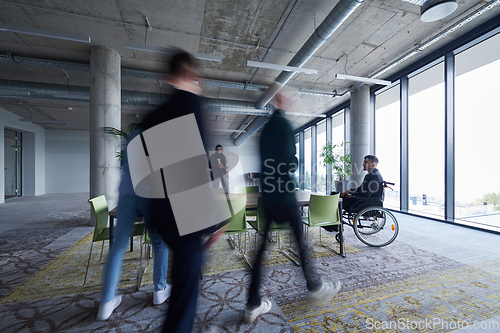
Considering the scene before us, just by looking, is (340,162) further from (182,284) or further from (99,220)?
(182,284)

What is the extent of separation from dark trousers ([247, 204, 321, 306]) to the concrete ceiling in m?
2.67

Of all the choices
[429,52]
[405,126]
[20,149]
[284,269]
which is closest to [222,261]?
[284,269]

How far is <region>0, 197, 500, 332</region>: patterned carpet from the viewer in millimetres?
1575

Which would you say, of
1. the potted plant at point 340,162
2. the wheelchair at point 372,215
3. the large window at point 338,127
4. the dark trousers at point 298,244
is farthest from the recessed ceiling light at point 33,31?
the large window at point 338,127

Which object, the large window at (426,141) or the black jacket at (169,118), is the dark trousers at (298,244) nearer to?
the black jacket at (169,118)

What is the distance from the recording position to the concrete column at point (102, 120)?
454 centimetres

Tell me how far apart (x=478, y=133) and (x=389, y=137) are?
2079mm

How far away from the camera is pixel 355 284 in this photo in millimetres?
2092

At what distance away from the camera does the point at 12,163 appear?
9.71m

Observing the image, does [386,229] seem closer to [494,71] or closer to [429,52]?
[494,71]

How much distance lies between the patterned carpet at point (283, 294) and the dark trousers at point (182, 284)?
606mm

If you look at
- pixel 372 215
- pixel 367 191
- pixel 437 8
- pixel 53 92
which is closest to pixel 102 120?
pixel 53 92

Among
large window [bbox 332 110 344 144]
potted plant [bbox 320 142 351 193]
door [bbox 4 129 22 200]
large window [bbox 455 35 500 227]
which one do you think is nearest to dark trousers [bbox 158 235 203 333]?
large window [bbox 455 35 500 227]

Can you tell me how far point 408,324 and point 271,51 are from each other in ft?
16.9
